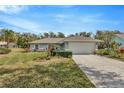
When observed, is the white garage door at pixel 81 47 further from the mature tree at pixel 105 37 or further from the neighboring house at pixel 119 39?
the mature tree at pixel 105 37

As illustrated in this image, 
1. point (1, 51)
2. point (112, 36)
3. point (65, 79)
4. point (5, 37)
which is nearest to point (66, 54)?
point (1, 51)

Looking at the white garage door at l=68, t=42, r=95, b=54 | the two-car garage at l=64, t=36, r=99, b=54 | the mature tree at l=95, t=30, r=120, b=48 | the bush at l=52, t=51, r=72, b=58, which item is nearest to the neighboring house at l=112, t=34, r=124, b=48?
the mature tree at l=95, t=30, r=120, b=48

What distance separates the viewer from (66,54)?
1655 cm

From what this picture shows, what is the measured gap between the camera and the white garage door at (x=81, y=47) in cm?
2233

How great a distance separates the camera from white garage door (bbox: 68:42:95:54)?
22.3m

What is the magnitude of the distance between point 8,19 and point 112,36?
17.3 meters

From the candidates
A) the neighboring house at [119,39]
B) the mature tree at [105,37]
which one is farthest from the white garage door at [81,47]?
the mature tree at [105,37]

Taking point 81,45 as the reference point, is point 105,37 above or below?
above

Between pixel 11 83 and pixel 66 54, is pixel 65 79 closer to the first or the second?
pixel 11 83

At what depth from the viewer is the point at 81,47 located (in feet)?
73.9

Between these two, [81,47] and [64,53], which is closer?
[64,53]

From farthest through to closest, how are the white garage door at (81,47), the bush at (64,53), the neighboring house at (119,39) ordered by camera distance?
the neighboring house at (119,39)
the white garage door at (81,47)
the bush at (64,53)

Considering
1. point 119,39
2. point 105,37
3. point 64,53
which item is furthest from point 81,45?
point 105,37

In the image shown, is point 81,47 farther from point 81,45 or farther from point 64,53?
point 64,53
